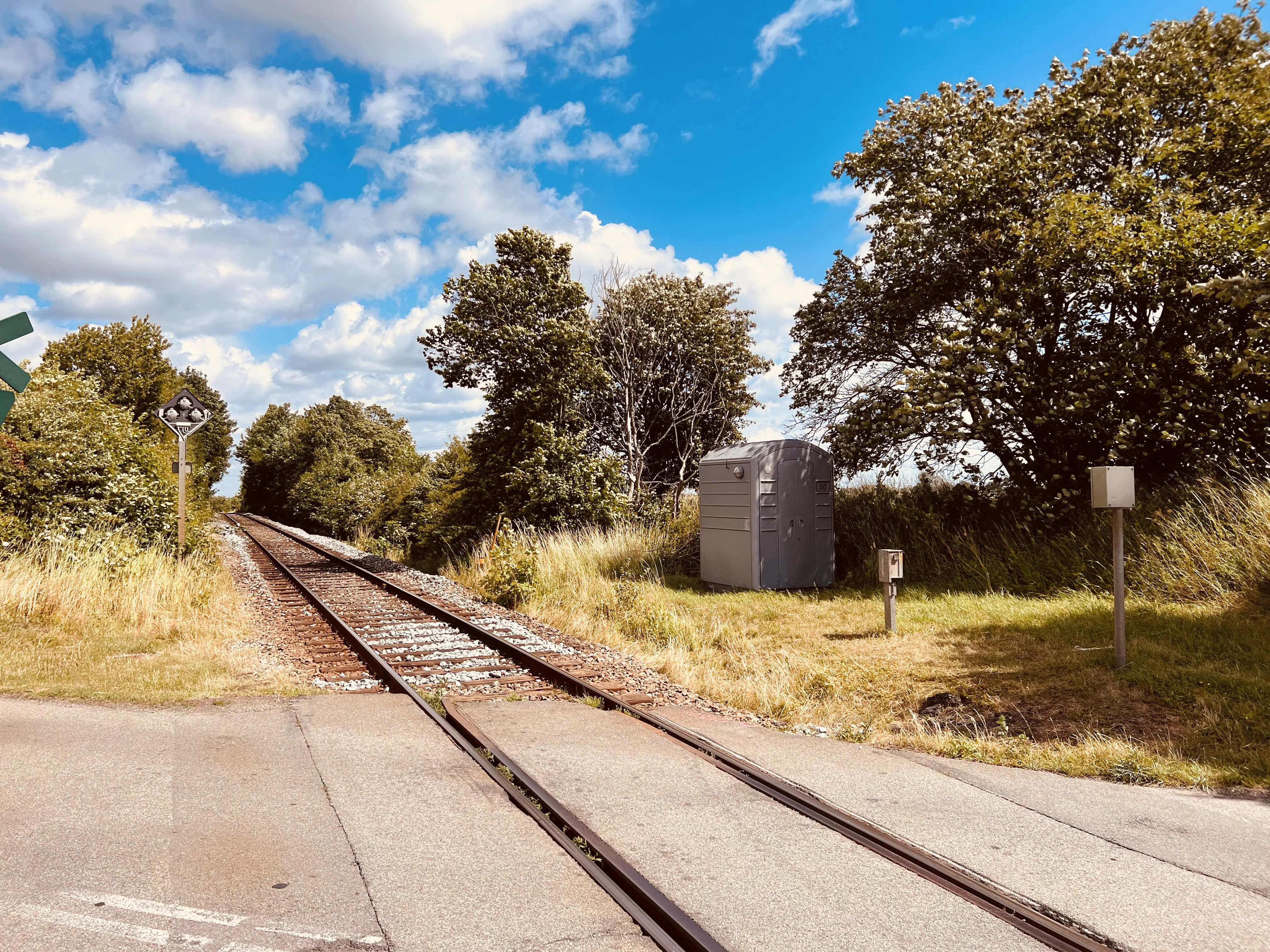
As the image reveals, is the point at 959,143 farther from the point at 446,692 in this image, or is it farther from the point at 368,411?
the point at 368,411

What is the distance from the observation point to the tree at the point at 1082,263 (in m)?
12.4

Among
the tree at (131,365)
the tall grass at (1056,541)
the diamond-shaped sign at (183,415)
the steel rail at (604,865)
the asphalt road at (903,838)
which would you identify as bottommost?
the asphalt road at (903,838)

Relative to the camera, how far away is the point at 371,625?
39.8ft

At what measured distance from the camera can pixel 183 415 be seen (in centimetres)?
1456

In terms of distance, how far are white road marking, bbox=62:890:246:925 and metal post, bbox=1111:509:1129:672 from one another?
25.8 ft

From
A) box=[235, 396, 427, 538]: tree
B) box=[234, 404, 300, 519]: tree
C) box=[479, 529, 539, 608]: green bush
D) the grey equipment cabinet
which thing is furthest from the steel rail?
box=[234, 404, 300, 519]: tree

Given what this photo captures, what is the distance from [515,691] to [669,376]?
16.9 metres

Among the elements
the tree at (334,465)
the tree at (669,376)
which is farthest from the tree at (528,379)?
the tree at (334,465)

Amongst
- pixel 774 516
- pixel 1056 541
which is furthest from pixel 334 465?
pixel 1056 541

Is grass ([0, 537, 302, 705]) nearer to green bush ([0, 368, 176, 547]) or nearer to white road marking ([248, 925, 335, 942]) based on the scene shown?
green bush ([0, 368, 176, 547])

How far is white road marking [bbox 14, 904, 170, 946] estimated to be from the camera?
339 centimetres

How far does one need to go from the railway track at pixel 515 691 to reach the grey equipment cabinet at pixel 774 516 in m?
4.40

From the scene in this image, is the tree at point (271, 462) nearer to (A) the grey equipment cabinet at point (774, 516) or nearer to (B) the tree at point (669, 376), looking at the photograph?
(B) the tree at point (669, 376)

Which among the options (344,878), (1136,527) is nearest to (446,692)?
(344,878)
